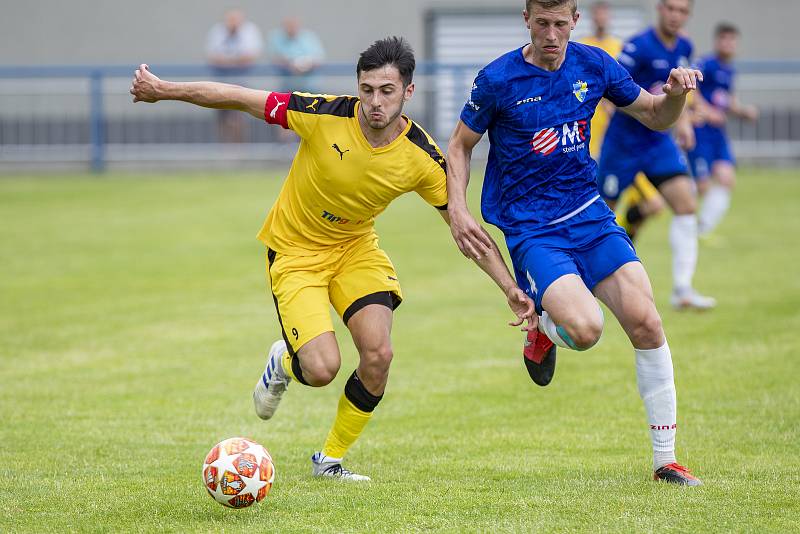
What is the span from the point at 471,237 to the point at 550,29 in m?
1.09

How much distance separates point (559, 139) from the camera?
20.2 ft

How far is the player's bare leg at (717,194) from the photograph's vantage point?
1493cm

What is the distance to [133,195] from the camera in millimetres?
19500

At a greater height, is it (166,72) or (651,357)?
(651,357)

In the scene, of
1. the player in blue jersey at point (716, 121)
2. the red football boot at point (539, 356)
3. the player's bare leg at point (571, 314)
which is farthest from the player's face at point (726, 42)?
the player's bare leg at point (571, 314)

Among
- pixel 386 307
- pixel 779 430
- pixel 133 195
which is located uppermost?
pixel 386 307

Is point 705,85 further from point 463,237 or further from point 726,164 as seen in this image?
point 463,237

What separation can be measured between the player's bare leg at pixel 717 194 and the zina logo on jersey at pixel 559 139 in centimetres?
917

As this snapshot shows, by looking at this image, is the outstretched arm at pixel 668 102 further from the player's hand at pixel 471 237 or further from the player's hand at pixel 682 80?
the player's hand at pixel 471 237

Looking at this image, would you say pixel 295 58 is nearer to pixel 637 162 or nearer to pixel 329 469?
pixel 637 162

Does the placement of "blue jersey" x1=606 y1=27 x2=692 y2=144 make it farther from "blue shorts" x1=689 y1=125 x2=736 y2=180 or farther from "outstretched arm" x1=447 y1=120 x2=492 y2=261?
"blue shorts" x1=689 y1=125 x2=736 y2=180

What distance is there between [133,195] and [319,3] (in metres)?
9.55

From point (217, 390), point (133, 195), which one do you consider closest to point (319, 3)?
point (133, 195)

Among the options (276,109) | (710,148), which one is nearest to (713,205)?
(710,148)
